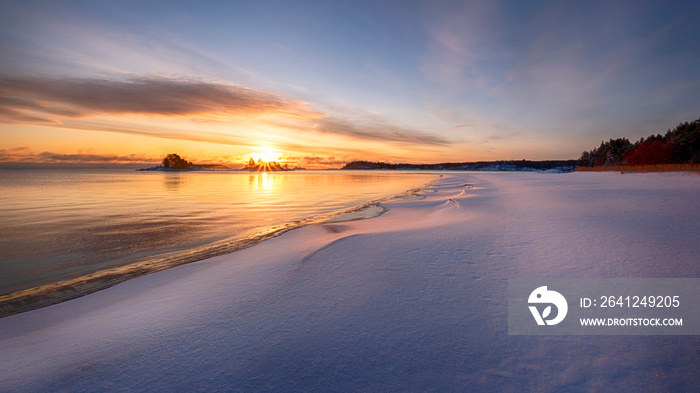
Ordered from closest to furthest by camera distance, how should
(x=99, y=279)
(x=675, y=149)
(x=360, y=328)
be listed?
(x=360, y=328) → (x=99, y=279) → (x=675, y=149)

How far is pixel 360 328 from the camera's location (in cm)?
340

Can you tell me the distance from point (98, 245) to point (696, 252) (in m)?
14.7

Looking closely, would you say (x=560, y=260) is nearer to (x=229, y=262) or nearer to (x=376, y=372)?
(x=376, y=372)

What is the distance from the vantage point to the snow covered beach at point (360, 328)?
259 cm

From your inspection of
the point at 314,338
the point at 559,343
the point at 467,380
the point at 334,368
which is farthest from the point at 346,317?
the point at 559,343

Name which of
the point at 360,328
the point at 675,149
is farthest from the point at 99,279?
the point at 675,149

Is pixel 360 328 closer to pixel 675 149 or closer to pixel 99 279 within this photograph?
pixel 99 279

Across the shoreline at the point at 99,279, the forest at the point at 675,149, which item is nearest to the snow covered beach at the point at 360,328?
the shoreline at the point at 99,279

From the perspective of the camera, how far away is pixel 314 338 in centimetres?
323

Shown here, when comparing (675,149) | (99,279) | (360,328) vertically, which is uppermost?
(675,149)

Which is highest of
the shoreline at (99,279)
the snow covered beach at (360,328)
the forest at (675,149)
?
the forest at (675,149)

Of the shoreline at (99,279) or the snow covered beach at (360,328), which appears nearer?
the snow covered beach at (360,328)

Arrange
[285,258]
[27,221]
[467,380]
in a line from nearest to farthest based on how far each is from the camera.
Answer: [467,380], [285,258], [27,221]

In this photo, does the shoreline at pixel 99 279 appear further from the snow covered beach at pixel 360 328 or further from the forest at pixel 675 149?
the forest at pixel 675 149
